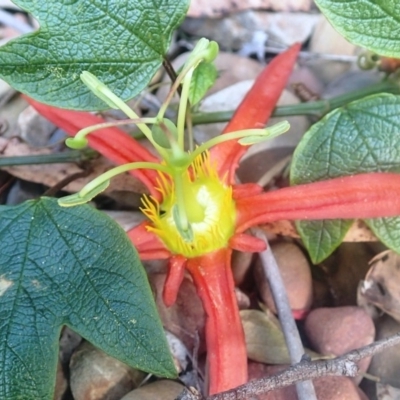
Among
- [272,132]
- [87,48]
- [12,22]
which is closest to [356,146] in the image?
[272,132]

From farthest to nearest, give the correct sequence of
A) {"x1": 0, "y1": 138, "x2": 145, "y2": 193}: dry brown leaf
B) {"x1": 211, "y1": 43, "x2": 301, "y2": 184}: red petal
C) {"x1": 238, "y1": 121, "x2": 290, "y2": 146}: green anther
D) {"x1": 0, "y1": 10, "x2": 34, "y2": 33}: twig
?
{"x1": 0, "y1": 10, "x2": 34, "y2": 33}: twig
{"x1": 0, "y1": 138, "x2": 145, "y2": 193}: dry brown leaf
{"x1": 211, "y1": 43, "x2": 301, "y2": 184}: red petal
{"x1": 238, "y1": 121, "x2": 290, "y2": 146}: green anther

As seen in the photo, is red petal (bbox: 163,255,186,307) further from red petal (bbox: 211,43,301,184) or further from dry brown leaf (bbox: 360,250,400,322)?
dry brown leaf (bbox: 360,250,400,322)

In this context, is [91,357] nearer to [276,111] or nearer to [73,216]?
[73,216]

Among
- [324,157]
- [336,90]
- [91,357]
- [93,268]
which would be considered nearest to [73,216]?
[93,268]

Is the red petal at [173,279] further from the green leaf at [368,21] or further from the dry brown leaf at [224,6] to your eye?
the dry brown leaf at [224,6]

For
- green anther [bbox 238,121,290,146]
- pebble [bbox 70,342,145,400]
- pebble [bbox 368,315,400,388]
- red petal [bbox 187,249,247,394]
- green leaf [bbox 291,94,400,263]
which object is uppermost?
green anther [bbox 238,121,290,146]

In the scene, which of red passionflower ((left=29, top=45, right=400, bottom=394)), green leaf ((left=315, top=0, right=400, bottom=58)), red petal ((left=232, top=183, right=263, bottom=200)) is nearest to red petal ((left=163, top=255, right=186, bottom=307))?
red passionflower ((left=29, top=45, right=400, bottom=394))

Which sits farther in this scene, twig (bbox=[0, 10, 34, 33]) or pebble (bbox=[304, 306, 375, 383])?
twig (bbox=[0, 10, 34, 33])

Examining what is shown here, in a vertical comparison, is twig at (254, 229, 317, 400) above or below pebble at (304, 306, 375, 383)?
above
